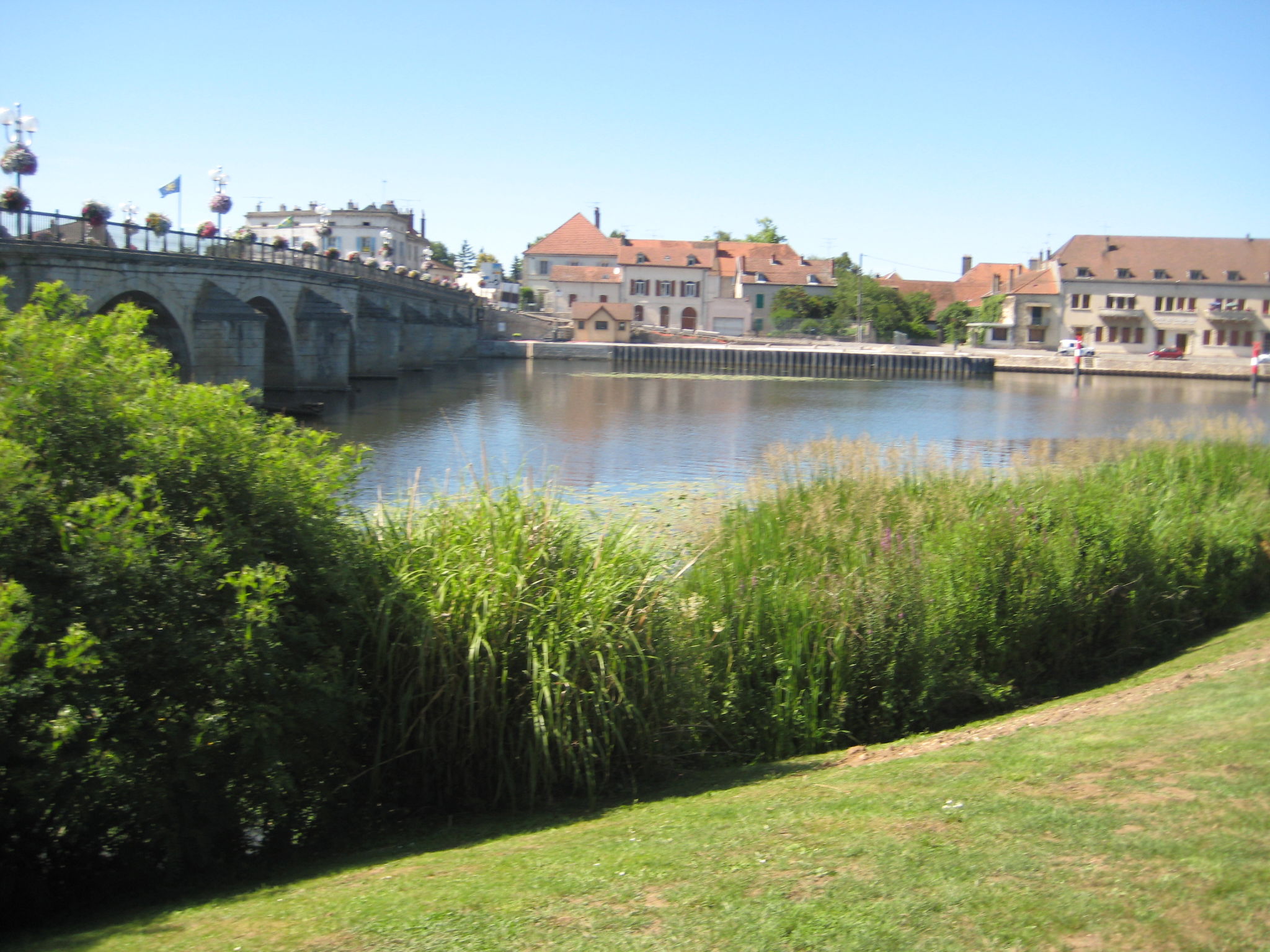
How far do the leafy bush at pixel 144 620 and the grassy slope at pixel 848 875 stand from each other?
2.20ft

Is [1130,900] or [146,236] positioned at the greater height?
[146,236]

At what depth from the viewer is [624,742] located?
800 centimetres

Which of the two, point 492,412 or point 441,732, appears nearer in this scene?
point 441,732

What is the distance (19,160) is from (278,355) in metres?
19.5

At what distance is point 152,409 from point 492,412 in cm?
3501

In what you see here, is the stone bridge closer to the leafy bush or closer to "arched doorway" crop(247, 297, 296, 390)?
"arched doorway" crop(247, 297, 296, 390)

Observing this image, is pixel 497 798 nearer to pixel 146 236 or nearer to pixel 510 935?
pixel 510 935

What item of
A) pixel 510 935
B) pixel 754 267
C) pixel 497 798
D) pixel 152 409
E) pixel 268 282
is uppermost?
pixel 754 267

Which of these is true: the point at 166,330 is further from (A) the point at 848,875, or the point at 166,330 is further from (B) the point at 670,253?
(B) the point at 670,253

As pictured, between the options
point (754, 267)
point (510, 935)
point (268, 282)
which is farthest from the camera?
point (754, 267)

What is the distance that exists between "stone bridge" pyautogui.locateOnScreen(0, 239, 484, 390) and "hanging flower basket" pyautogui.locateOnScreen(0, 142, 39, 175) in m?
1.91

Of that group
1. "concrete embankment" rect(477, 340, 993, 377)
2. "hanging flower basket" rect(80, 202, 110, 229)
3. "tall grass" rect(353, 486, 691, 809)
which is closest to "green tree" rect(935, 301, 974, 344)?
"concrete embankment" rect(477, 340, 993, 377)

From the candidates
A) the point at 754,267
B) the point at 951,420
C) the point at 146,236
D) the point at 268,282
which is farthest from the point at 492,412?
the point at 754,267

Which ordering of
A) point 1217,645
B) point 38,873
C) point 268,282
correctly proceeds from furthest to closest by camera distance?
point 268,282 → point 1217,645 → point 38,873
